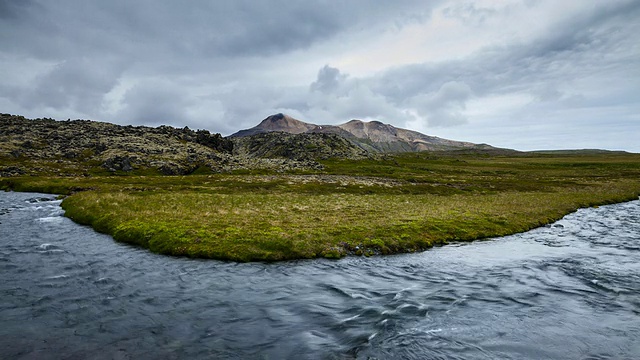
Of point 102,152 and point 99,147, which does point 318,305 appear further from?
point 99,147

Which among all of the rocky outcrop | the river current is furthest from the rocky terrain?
the river current

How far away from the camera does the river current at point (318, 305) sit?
12711 millimetres

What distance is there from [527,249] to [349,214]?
1775cm

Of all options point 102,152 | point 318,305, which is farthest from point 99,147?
point 318,305

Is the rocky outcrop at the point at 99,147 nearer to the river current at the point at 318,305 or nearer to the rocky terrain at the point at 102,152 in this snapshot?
the rocky terrain at the point at 102,152

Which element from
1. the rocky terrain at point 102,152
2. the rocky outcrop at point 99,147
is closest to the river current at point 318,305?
the rocky terrain at point 102,152

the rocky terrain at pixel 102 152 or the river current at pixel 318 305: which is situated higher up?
the rocky terrain at pixel 102 152

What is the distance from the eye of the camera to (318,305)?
1711 centimetres

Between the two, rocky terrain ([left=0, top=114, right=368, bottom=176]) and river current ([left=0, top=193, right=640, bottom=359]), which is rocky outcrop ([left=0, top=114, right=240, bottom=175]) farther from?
river current ([left=0, top=193, right=640, bottom=359])

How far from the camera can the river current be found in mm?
12711

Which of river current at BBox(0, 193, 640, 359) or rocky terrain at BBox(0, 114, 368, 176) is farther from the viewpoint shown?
rocky terrain at BBox(0, 114, 368, 176)

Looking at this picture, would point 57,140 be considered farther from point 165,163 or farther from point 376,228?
point 376,228

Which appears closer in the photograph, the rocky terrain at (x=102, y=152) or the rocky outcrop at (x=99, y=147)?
the rocky terrain at (x=102, y=152)

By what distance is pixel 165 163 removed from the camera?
121m
